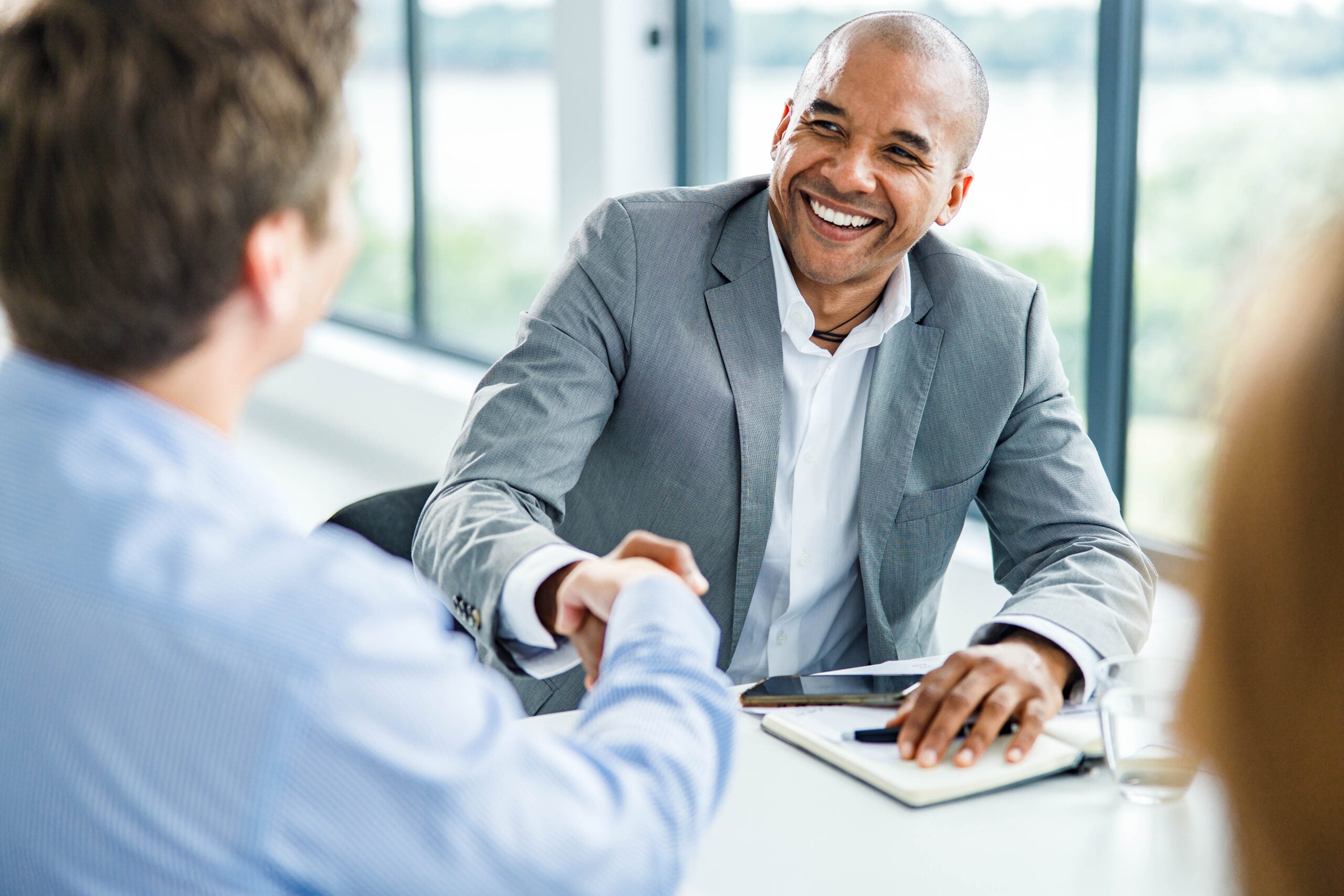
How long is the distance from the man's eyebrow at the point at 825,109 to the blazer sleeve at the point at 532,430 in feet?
1.06

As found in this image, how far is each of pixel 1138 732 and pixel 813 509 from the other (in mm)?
758

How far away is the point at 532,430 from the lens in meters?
1.75

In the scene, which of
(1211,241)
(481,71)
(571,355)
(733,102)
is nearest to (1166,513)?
(571,355)

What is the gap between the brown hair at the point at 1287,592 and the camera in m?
0.40

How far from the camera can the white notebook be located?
48.0 inches

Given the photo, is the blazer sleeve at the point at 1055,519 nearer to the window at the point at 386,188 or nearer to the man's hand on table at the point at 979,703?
the man's hand on table at the point at 979,703

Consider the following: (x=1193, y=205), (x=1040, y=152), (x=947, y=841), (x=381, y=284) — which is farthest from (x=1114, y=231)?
(x=381, y=284)

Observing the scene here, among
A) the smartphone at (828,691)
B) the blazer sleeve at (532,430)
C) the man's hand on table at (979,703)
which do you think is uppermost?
the blazer sleeve at (532,430)

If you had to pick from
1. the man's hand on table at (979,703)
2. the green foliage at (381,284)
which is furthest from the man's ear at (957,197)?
the green foliage at (381,284)

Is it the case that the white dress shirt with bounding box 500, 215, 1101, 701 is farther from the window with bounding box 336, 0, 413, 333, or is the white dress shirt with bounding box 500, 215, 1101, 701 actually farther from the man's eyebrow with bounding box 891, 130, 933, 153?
the window with bounding box 336, 0, 413, 333

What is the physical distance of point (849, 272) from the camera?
6.30 ft

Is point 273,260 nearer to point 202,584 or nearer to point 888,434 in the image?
point 202,584

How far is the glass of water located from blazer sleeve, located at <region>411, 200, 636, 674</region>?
0.64 m

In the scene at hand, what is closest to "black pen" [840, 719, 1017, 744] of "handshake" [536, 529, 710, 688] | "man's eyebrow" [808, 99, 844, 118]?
"handshake" [536, 529, 710, 688]
